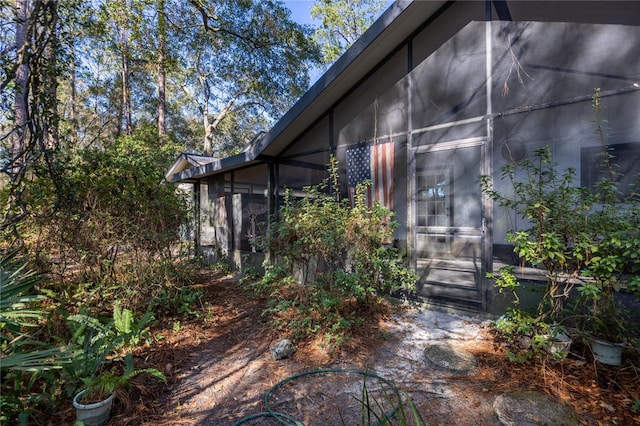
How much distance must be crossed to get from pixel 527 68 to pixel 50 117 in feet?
19.5

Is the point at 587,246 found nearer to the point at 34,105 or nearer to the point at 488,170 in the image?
the point at 488,170

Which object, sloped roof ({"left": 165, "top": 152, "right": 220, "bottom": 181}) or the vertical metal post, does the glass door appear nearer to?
the vertical metal post

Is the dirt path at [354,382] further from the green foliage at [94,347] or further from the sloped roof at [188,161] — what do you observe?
the sloped roof at [188,161]

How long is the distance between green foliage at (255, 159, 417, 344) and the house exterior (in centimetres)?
69

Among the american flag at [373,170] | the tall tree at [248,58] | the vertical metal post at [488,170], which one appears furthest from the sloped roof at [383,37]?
the tall tree at [248,58]

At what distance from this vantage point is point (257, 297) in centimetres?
527

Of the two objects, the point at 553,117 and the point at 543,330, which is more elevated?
the point at 553,117

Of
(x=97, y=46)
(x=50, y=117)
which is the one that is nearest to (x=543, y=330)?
(x=50, y=117)

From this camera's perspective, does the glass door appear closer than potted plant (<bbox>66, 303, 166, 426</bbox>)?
No

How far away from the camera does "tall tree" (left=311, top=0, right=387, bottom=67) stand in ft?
54.9

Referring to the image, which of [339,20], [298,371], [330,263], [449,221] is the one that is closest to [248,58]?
[339,20]

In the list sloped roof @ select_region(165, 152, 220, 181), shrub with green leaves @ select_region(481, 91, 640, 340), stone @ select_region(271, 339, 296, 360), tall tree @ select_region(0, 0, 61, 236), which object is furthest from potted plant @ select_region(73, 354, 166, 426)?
sloped roof @ select_region(165, 152, 220, 181)

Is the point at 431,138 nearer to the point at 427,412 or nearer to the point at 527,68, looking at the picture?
the point at 527,68

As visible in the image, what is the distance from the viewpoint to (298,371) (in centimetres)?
289
